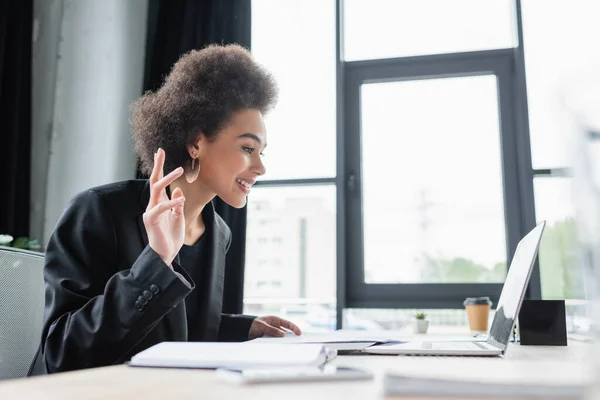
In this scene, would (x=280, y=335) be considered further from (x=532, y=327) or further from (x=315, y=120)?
(x=315, y=120)

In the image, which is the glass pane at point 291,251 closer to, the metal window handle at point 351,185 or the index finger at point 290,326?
the metal window handle at point 351,185

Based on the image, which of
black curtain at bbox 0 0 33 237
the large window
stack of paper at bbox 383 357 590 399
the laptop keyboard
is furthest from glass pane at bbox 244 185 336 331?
stack of paper at bbox 383 357 590 399

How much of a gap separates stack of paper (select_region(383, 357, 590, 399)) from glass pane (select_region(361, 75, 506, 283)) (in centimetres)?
202

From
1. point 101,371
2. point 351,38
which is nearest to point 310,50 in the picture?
point 351,38

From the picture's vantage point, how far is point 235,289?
8.84 ft

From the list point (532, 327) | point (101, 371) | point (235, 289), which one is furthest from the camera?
point (235, 289)

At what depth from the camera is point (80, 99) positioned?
9.04ft

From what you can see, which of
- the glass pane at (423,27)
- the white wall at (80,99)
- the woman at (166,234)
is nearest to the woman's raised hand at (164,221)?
the woman at (166,234)

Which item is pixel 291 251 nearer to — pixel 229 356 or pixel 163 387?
pixel 229 356

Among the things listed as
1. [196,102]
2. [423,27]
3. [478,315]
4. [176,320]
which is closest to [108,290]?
[176,320]

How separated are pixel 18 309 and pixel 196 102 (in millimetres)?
754

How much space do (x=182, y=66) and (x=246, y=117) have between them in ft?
0.81

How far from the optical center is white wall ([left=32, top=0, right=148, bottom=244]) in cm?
269

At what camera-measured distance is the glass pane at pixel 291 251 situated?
2895mm
